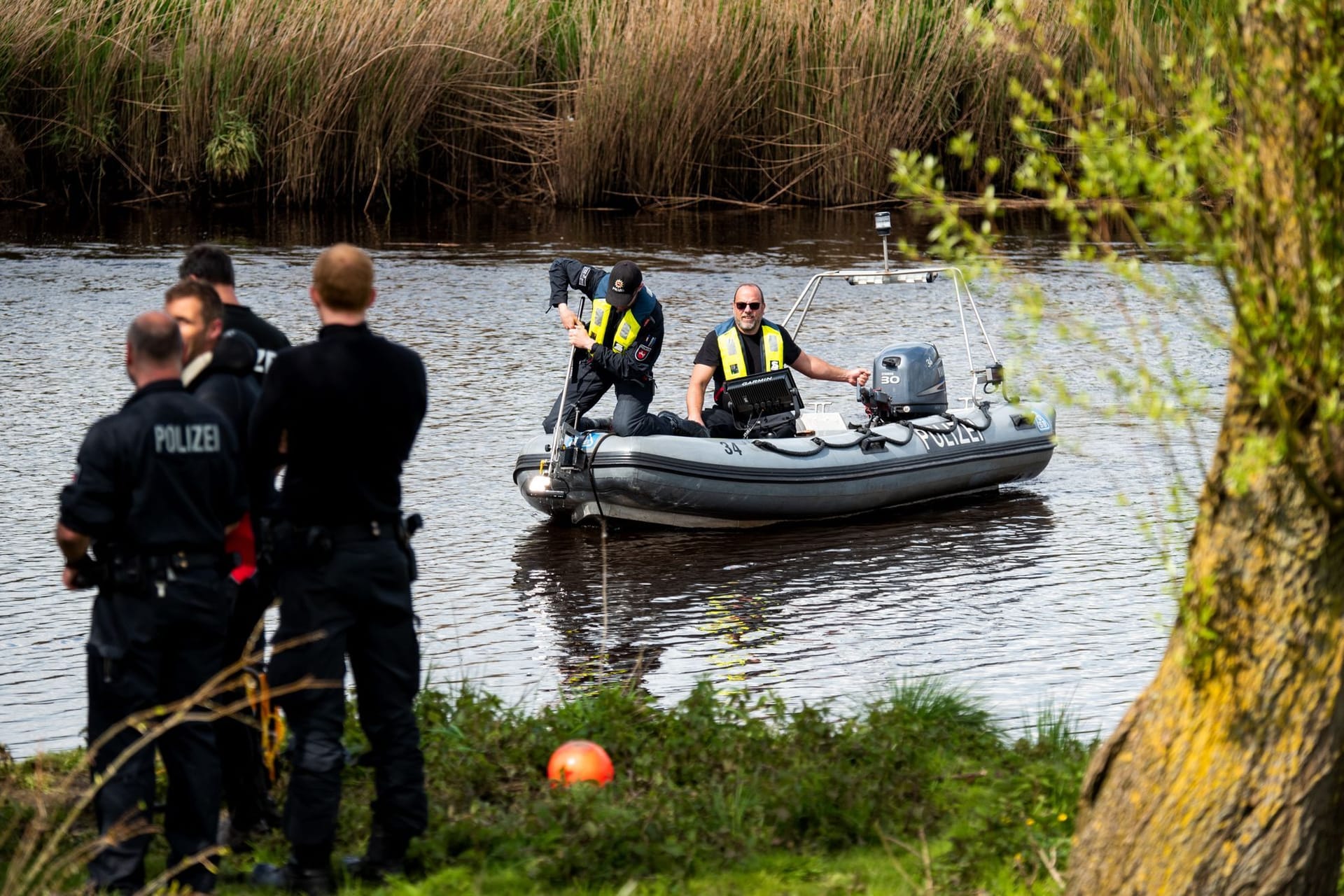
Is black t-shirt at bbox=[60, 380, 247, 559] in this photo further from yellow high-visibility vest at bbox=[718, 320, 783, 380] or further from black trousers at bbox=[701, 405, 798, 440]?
black trousers at bbox=[701, 405, 798, 440]

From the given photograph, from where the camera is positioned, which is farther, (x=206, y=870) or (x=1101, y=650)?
(x=1101, y=650)

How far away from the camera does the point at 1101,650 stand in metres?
7.56

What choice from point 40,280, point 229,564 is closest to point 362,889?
point 229,564

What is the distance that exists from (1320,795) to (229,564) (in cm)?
262

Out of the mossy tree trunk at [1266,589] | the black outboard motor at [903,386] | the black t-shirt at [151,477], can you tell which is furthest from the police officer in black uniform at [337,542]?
the black outboard motor at [903,386]

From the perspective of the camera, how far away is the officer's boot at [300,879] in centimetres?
420

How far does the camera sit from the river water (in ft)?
23.8

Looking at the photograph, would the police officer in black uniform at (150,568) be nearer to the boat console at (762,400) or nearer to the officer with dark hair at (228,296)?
the officer with dark hair at (228,296)

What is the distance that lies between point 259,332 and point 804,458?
203 inches

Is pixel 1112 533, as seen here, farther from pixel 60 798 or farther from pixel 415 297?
pixel 415 297

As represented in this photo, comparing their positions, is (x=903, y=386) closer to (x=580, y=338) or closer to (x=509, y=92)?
(x=580, y=338)

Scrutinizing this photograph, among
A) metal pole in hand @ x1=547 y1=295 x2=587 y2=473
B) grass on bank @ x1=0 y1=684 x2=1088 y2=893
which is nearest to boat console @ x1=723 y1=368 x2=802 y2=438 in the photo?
metal pole in hand @ x1=547 y1=295 x2=587 y2=473

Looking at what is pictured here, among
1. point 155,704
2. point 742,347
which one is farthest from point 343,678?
point 742,347

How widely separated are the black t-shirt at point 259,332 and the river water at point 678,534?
5.04 ft
